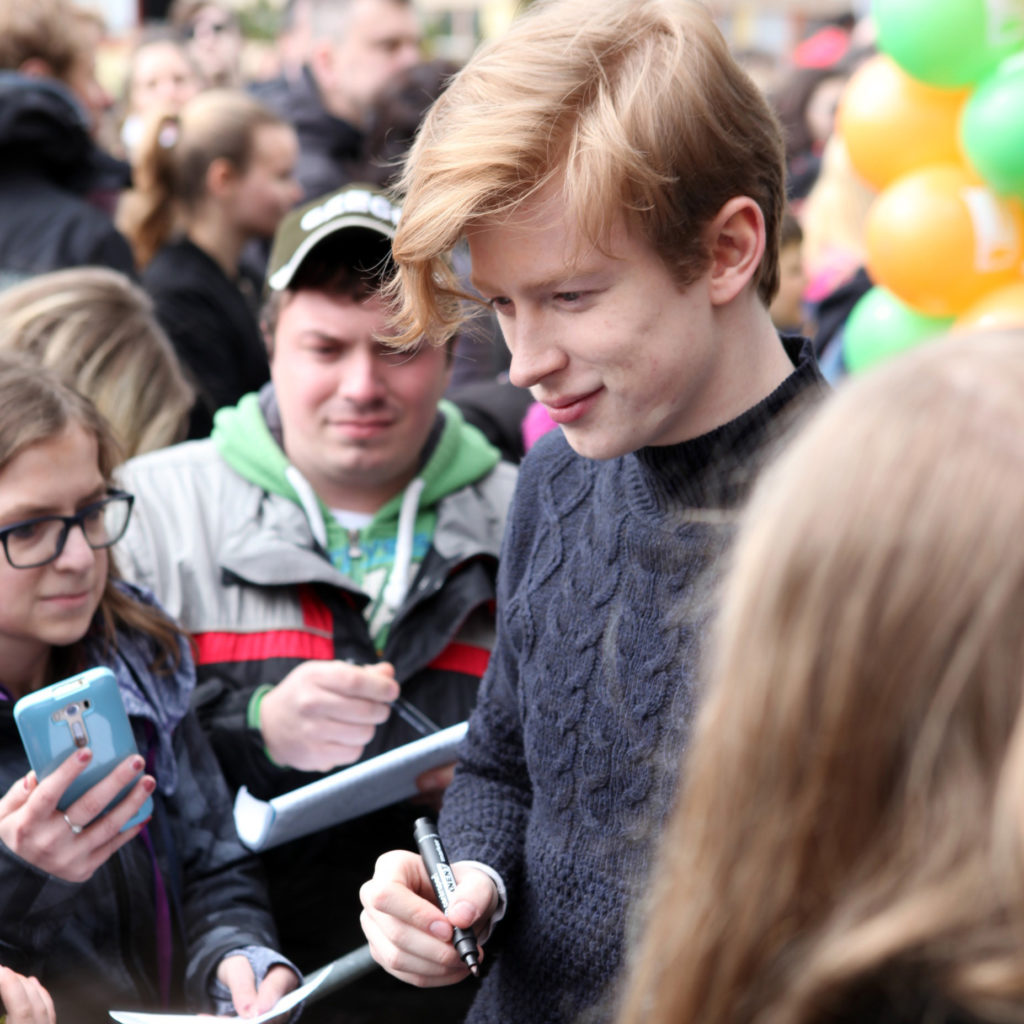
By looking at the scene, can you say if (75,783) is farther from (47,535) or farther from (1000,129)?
(1000,129)

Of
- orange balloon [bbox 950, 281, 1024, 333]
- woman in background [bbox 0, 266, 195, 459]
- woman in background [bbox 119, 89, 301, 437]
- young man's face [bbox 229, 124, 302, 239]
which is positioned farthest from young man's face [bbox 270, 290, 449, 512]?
young man's face [bbox 229, 124, 302, 239]

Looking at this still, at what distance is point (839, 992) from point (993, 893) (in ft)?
0.41

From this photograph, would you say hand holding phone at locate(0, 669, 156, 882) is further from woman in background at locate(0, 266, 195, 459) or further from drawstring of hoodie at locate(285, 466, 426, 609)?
woman in background at locate(0, 266, 195, 459)

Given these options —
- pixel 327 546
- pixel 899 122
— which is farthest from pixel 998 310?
pixel 327 546

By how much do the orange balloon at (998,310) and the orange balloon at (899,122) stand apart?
18.7 inches

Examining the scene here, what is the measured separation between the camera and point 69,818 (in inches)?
63.8

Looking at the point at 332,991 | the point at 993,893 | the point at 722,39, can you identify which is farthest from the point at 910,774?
the point at 332,991

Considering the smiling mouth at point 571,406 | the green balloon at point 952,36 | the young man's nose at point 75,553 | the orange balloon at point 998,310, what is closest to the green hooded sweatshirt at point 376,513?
the young man's nose at point 75,553

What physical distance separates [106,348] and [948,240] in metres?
2.14

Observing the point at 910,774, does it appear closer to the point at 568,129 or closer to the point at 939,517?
the point at 939,517

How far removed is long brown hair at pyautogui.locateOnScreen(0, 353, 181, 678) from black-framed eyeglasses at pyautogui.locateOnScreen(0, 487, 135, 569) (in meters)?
0.10

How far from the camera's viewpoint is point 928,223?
3293mm

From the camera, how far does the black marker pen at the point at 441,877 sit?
4.74 ft

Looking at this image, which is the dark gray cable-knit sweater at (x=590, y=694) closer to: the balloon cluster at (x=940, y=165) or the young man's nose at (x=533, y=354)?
the young man's nose at (x=533, y=354)
